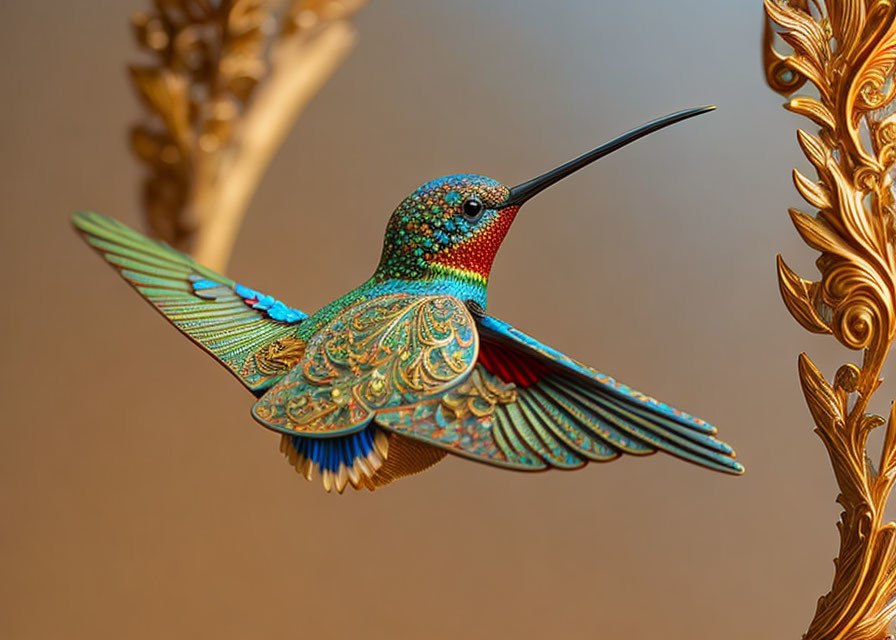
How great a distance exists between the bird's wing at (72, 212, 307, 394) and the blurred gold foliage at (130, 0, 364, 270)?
406 millimetres

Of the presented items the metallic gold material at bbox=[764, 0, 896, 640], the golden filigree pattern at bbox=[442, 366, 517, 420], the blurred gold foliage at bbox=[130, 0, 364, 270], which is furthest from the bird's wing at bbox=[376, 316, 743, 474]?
the blurred gold foliage at bbox=[130, 0, 364, 270]

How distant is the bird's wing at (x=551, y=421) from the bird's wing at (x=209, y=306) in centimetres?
10

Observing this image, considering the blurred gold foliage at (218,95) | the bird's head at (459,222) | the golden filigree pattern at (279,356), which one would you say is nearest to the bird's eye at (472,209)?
the bird's head at (459,222)

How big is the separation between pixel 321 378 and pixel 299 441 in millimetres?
30

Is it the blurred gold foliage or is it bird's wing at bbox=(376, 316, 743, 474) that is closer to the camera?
bird's wing at bbox=(376, 316, 743, 474)

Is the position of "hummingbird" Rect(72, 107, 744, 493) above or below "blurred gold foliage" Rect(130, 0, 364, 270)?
below

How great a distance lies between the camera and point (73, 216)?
52 cm

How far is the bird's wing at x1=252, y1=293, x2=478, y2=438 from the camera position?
14.8 inches

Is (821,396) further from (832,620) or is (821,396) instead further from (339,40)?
(339,40)

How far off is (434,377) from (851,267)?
262mm

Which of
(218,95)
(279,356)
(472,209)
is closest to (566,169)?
(472,209)

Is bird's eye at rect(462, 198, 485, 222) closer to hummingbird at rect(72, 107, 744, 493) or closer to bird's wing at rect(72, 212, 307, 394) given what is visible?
hummingbird at rect(72, 107, 744, 493)

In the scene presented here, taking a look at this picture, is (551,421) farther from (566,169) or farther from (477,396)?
(566,169)

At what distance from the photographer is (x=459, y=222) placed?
433 millimetres
